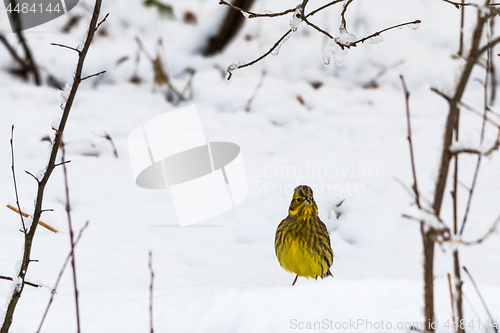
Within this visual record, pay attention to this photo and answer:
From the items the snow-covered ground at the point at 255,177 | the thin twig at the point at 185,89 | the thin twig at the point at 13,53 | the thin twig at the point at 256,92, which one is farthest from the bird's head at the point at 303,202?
the thin twig at the point at 13,53

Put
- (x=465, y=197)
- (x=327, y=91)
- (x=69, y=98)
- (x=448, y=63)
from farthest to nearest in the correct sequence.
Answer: (x=448, y=63), (x=327, y=91), (x=465, y=197), (x=69, y=98)

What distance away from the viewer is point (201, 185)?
Result: 3971 millimetres

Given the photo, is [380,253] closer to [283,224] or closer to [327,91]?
[283,224]

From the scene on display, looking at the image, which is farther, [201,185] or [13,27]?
[13,27]

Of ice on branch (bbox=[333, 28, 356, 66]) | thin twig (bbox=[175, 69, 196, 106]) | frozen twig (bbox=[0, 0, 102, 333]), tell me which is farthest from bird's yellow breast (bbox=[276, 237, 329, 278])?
thin twig (bbox=[175, 69, 196, 106])

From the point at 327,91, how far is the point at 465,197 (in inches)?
91.9

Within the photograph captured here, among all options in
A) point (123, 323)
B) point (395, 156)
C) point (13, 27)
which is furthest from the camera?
point (13, 27)

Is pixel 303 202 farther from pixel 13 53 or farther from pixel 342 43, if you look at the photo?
pixel 13 53

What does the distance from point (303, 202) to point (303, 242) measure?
0.23 meters

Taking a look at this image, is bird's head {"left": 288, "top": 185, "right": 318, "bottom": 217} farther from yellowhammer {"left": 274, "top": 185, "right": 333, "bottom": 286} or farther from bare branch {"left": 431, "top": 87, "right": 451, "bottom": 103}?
bare branch {"left": 431, "top": 87, "right": 451, "bottom": 103}

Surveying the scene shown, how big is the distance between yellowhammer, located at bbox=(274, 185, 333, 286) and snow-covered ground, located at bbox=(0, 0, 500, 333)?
14 cm

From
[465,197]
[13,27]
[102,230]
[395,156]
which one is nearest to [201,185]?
[102,230]

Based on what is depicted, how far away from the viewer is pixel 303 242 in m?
2.76

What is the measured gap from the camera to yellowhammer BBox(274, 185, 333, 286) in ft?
9.04
